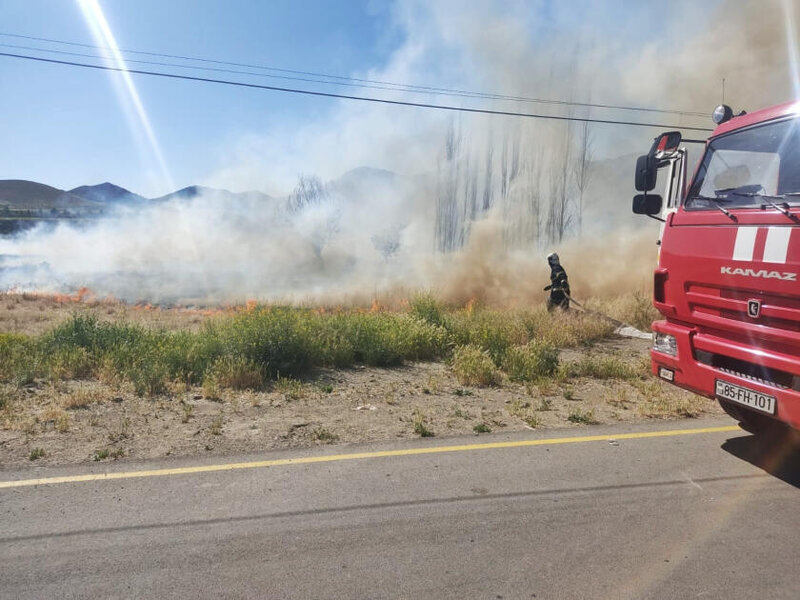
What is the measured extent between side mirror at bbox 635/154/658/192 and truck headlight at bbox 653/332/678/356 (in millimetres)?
1318

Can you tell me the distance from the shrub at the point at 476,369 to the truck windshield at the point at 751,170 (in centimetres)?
314

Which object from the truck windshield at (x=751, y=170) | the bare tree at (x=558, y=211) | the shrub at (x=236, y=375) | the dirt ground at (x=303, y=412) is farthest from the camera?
the bare tree at (x=558, y=211)

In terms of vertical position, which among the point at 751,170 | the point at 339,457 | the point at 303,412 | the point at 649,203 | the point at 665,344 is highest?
the point at 751,170

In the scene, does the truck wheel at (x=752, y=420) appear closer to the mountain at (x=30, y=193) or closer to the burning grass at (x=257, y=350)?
the burning grass at (x=257, y=350)

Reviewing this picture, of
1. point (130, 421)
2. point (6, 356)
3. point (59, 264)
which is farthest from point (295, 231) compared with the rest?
point (130, 421)

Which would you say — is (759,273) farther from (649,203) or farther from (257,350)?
(257,350)

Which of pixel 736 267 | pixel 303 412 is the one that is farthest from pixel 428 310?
pixel 736 267

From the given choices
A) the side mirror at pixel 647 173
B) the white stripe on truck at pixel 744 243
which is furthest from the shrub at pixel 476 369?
the white stripe on truck at pixel 744 243

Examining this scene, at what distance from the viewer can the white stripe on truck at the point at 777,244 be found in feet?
11.2

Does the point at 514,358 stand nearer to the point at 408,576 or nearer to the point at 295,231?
the point at 408,576

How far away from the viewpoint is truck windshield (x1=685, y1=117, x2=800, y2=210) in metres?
3.76

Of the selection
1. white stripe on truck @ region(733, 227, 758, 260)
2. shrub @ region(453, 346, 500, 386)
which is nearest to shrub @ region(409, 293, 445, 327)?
shrub @ region(453, 346, 500, 386)

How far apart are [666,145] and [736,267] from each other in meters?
1.53

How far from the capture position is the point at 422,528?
3.15m
